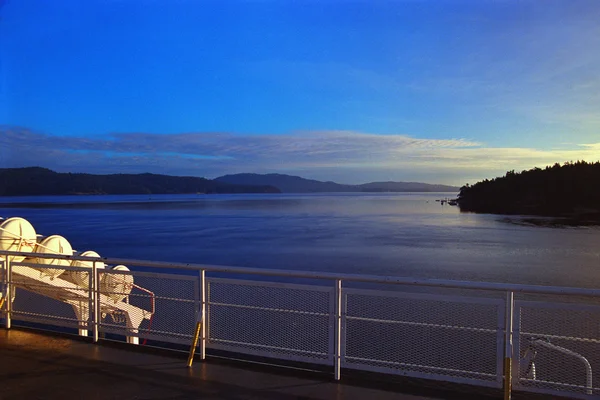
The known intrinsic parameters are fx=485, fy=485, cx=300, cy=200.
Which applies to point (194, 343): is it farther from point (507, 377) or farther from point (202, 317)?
point (507, 377)

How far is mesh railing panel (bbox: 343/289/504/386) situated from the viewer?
4273 mm

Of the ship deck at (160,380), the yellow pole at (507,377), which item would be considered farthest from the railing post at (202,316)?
the yellow pole at (507,377)

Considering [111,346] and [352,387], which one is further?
[111,346]

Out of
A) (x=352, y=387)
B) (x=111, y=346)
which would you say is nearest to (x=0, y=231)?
(x=111, y=346)

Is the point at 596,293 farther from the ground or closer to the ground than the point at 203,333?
farther from the ground

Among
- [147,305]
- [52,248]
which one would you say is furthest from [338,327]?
[147,305]

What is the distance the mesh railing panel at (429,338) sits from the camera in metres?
4.27

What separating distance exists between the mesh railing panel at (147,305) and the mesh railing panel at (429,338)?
1846mm

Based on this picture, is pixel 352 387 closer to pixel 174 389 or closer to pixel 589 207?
pixel 174 389

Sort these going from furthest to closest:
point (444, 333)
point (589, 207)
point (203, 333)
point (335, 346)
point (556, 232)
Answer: point (589, 207), point (556, 232), point (444, 333), point (203, 333), point (335, 346)

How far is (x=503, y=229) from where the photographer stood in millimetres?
67125

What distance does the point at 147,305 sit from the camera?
15008 mm

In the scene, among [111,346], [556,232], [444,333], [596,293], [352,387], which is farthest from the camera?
[556,232]

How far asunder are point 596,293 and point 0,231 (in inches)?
353
